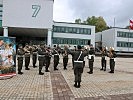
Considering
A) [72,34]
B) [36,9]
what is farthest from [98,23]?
[36,9]

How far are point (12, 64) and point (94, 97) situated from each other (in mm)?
5783

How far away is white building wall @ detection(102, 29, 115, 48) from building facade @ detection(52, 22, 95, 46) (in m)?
7.18

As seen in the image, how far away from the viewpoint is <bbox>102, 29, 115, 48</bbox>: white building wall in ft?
204

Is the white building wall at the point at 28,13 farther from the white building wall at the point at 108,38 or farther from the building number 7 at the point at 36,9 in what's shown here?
the white building wall at the point at 108,38

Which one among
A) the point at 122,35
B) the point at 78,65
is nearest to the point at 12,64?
the point at 78,65

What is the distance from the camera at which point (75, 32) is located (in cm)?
5666

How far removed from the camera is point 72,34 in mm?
56219

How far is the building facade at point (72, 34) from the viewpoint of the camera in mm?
55312

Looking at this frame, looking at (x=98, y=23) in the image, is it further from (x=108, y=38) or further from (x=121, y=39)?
(x=121, y=39)

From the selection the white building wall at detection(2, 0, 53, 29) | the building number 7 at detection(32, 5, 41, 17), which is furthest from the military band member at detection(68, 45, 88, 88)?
the building number 7 at detection(32, 5, 41, 17)

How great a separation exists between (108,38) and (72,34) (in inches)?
522

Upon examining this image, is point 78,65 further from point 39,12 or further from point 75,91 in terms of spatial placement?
point 39,12

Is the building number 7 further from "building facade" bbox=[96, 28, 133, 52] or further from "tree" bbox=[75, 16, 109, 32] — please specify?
"tree" bbox=[75, 16, 109, 32]

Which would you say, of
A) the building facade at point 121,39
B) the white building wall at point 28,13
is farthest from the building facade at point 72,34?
the white building wall at point 28,13
